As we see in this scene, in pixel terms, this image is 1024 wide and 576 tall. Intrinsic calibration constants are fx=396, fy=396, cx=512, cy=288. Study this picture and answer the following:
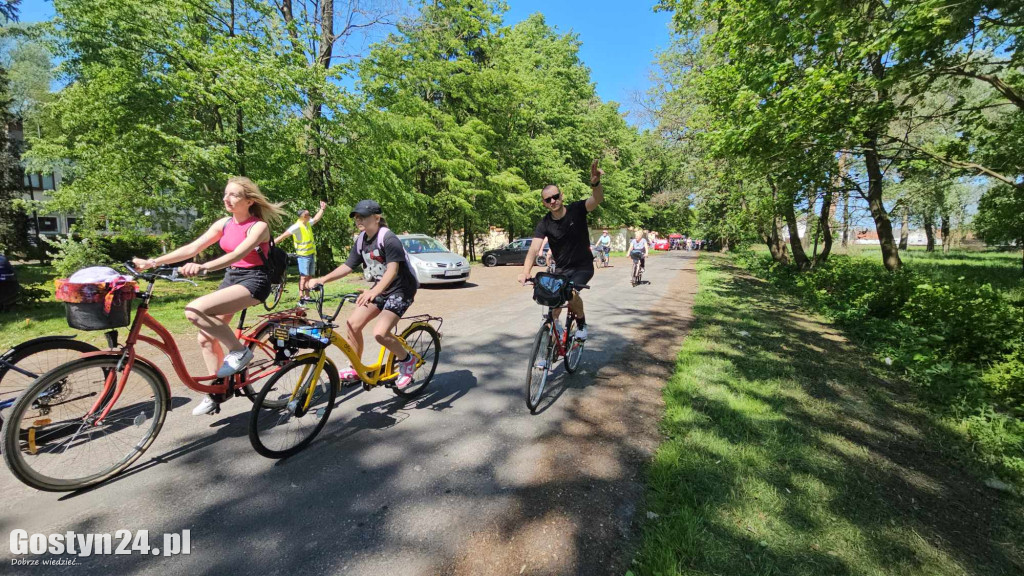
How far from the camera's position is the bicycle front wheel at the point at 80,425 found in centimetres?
242

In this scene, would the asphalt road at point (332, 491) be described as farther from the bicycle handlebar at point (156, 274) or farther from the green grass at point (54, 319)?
the green grass at point (54, 319)

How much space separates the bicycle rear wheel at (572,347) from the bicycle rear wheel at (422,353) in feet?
5.09

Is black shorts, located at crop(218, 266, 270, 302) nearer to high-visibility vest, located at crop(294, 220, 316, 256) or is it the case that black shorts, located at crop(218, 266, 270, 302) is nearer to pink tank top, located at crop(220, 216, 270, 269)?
pink tank top, located at crop(220, 216, 270, 269)

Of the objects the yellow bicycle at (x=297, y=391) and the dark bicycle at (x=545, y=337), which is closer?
the yellow bicycle at (x=297, y=391)

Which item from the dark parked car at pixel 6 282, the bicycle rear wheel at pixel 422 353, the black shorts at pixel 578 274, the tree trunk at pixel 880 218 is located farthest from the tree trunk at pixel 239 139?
the tree trunk at pixel 880 218

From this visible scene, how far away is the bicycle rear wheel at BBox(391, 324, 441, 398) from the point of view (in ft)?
13.9

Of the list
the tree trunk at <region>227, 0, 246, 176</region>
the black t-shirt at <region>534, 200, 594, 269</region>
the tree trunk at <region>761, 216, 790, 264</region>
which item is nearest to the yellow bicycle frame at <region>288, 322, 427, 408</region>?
the black t-shirt at <region>534, 200, 594, 269</region>

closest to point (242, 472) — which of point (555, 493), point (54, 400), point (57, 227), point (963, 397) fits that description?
point (54, 400)

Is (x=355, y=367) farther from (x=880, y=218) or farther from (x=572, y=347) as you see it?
(x=880, y=218)

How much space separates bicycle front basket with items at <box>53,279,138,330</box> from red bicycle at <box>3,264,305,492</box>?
0.13 m

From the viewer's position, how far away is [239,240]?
3297 millimetres

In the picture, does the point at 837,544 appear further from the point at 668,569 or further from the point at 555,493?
the point at 555,493

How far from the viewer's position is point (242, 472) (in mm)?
2861

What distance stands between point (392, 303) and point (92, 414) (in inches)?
84.4
